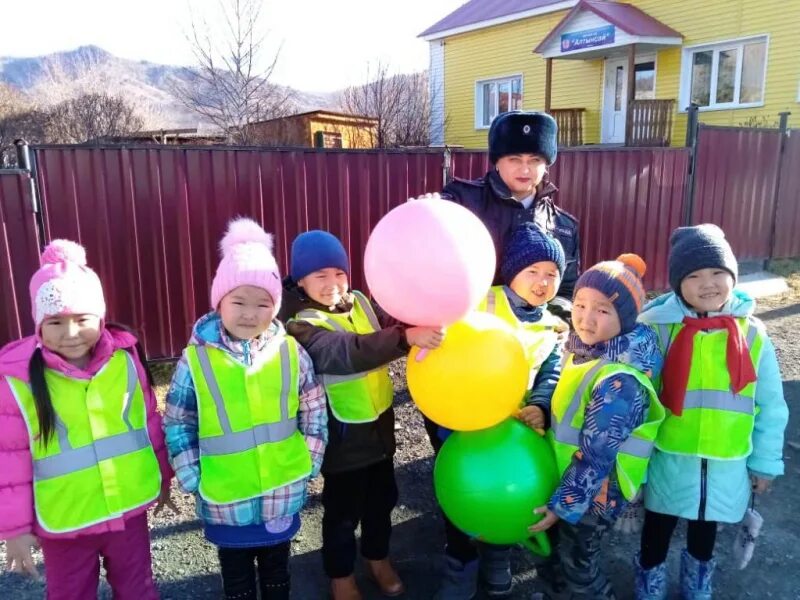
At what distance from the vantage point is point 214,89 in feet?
54.3

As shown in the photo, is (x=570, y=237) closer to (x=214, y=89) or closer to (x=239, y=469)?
(x=239, y=469)

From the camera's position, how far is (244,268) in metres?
2.04

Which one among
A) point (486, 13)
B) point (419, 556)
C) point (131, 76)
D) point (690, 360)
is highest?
point (131, 76)

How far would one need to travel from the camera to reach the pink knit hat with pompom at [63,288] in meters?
1.92

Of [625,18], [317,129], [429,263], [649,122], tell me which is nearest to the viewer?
[429,263]

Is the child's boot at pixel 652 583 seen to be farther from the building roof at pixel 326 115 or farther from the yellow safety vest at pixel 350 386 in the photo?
the building roof at pixel 326 115

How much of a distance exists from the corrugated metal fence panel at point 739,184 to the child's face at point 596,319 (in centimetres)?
735

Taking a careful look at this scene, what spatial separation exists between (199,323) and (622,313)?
1496mm

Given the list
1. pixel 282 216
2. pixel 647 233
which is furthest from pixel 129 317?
pixel 647 233

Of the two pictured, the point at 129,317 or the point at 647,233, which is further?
the point at 647,233

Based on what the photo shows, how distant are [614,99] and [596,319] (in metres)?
16.3

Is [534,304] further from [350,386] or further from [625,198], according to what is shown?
[625,198]

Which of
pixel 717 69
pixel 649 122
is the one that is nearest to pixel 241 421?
pixel 649 122

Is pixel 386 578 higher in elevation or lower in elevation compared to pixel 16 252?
lower
